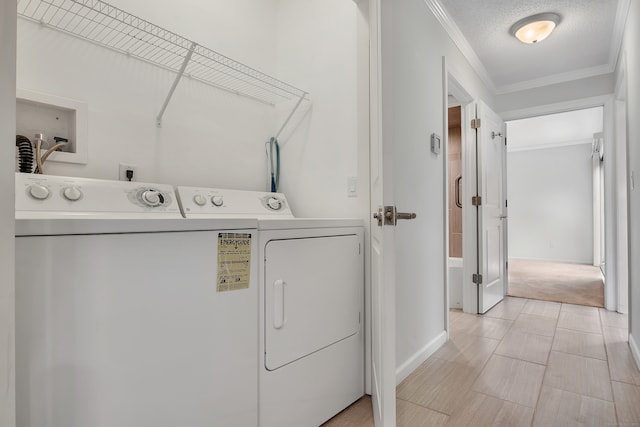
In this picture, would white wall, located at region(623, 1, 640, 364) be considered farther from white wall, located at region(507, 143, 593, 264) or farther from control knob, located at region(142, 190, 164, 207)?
white wall, located at region(507, 143, 593, 264)

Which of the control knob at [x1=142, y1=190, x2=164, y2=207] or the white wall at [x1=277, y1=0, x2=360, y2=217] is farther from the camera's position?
the white wall at [x1=277, y1=0, x2=360, y2=217]

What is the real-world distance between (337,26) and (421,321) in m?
1.79

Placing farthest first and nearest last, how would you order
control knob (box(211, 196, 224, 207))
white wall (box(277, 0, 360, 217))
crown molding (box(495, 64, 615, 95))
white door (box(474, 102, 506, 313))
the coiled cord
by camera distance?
crown molding (box(495, 64, 615, 95)), white door (box(474, 102, 506, 313)), white wall (box(277, 0, 360, 217)), control knob (box(211, 196, 224, 207)), the coiled cord

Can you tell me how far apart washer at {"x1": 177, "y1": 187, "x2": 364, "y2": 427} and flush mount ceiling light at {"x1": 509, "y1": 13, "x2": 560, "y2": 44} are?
2218 millimetres

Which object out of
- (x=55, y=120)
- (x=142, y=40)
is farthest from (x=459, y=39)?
(x=55, y=120)

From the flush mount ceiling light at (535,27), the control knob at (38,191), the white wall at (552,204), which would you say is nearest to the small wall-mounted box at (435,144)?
the flush mount ceiling light at (535,27)

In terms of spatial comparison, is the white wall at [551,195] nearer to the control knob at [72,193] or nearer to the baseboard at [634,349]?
the baseboard at [634,349]

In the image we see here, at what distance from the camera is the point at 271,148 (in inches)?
80.6

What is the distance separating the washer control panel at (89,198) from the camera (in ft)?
3.49

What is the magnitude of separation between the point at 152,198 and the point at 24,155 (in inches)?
Result: 16.8

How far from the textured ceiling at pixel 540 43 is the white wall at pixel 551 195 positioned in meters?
2.59

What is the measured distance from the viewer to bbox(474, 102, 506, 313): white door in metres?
3.03

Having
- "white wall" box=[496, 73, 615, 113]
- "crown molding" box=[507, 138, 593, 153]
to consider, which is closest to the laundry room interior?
"white wall" box=[496, 73, 615, 113]

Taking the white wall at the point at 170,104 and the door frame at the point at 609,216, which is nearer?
the white wall at the point at 170,104
